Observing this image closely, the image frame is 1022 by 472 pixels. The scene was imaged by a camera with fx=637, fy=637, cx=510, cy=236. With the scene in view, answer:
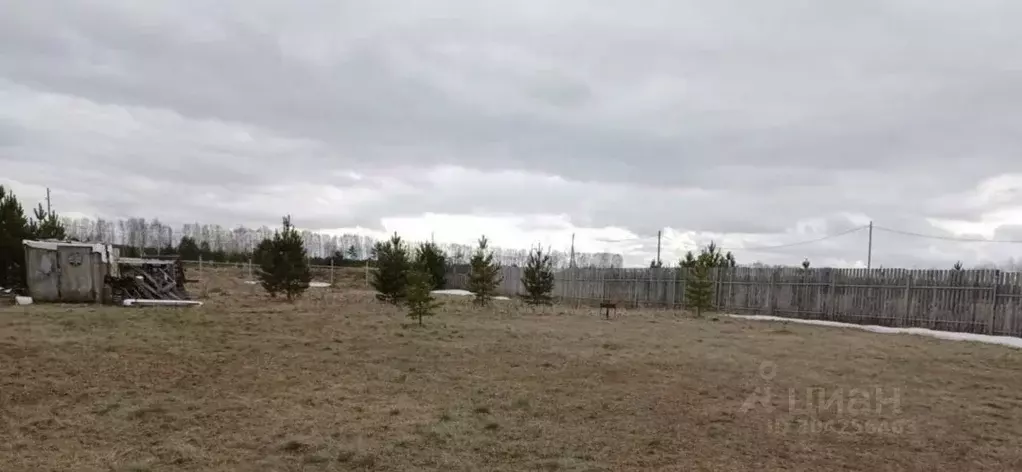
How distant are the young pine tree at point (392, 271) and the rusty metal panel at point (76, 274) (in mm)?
7549

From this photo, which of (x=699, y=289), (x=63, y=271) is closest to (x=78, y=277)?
(x=63, y=271)

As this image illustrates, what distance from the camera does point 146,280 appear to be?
17.1 m

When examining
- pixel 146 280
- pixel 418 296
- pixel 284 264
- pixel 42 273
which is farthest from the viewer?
pixel 284 264

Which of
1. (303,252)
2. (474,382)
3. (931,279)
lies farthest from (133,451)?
(931,279)

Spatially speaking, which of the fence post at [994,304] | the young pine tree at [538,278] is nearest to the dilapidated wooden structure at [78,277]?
the young pine tree at [538,278]

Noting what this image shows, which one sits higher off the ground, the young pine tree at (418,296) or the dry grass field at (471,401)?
the young pine tree at (418,296)

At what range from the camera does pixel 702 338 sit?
12742 mm

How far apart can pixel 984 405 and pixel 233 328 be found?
11.0m

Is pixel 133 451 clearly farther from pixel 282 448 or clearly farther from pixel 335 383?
pixel 335 383

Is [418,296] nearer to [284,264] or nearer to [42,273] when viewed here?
[284,264]

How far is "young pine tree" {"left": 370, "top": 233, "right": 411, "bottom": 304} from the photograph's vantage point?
19719 millimetres

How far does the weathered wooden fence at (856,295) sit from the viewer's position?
46.9ft

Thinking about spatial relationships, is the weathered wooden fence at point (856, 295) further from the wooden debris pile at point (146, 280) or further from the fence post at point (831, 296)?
the wooden debris pile at point (146, 280)

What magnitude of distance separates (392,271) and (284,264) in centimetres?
327
